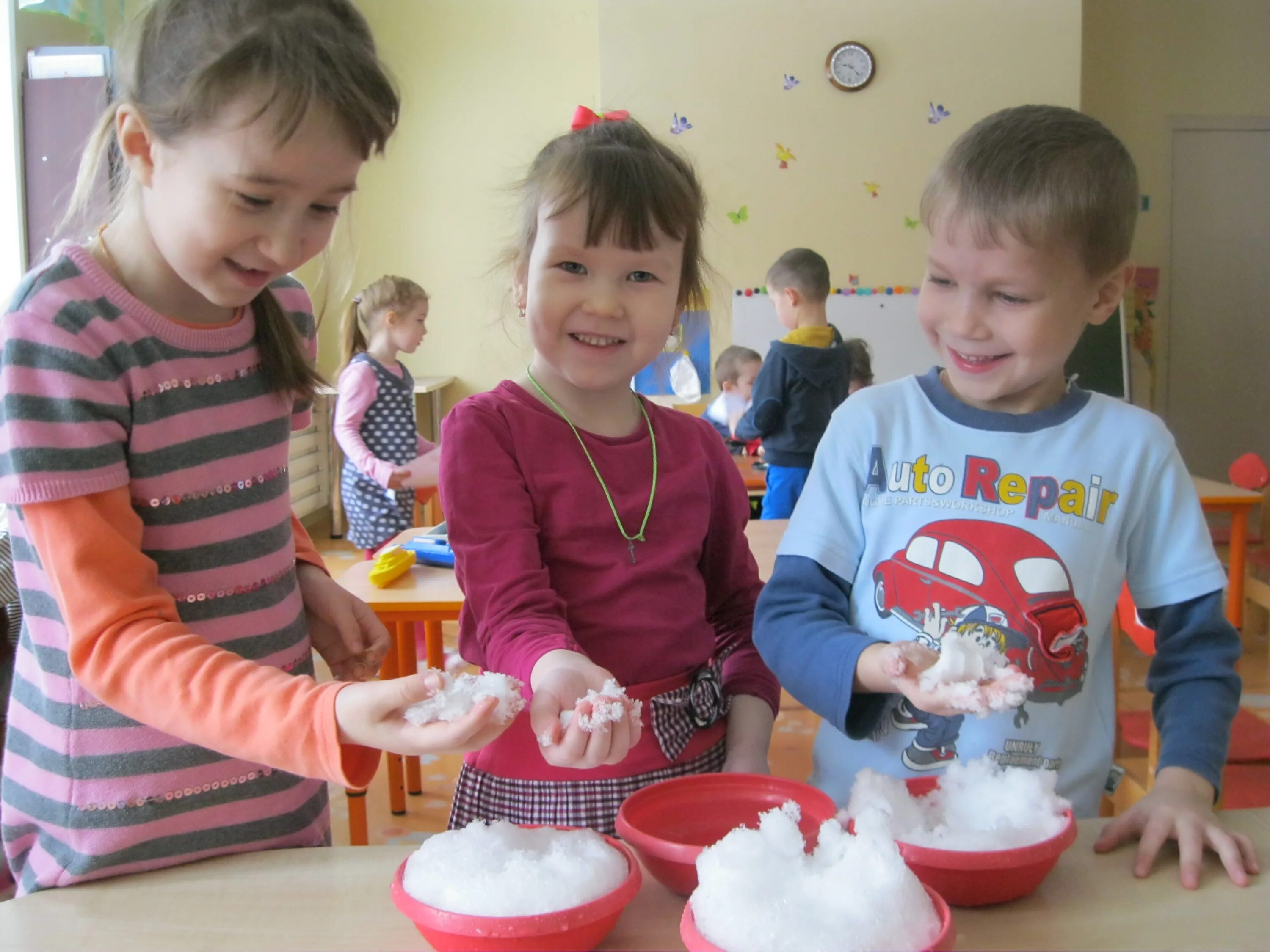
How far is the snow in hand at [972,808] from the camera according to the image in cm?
78

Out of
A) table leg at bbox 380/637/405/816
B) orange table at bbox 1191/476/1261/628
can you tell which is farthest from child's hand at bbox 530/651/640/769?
orange table at bbox 1191/476/1261/628

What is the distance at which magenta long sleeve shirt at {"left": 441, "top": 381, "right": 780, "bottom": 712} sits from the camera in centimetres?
103

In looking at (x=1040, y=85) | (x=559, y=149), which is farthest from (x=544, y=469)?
(x=1040, y=85)

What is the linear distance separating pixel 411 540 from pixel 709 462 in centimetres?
131

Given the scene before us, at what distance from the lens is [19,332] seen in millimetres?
816

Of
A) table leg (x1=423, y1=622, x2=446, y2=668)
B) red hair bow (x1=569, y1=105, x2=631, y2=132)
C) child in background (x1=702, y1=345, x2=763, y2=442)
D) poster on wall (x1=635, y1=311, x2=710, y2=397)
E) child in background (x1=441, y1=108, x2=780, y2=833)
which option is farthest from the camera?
poster on wall (x1=635, y1=311, x2=710, y2=397)

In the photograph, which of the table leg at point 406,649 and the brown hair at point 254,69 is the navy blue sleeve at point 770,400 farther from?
the brown hair at point 254,69

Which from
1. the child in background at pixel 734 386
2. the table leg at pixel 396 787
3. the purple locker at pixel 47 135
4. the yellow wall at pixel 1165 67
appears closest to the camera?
the table leg at pixel 396 787

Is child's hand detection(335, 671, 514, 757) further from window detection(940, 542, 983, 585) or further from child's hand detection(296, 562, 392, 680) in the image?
window detection(940, 542, 983, 585)

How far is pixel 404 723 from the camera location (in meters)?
0.71

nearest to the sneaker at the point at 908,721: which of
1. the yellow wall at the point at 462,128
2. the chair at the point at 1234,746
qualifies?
the chair at the point at 1234,746

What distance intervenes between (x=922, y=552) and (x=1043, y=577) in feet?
0.37

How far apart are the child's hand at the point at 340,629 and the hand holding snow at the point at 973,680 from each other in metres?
0.58

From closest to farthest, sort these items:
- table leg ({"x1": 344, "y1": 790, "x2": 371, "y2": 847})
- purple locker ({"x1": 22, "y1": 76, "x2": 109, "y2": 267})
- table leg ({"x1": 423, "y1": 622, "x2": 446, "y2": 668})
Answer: table leg ({"x1": 344, "y1": 790, "x2": 371, "y2": 847}), table leg ({"x1": 423, "y1": 622, "x2": 446, "y2": 668}), purple locker ({"x1": 22, "y1": 76, "x2": 109, "y2": 267})
